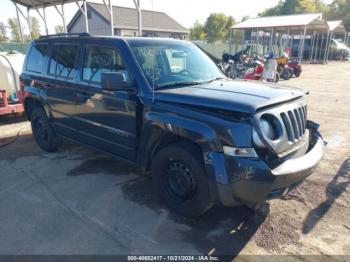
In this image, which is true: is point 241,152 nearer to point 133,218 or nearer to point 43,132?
point 133,218

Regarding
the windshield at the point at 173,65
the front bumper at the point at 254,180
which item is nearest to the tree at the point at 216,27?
the windshield at the point at 173,65

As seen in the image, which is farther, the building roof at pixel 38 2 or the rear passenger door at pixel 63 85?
the building roof at pixel 38 2

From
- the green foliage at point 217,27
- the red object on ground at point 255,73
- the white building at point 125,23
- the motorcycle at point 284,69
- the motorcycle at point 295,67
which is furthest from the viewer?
the green foliage at point 217,27

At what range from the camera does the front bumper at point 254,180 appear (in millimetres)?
2826

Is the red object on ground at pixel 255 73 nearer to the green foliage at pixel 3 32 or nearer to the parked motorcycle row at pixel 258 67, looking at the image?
the parked motorcycle row at pixel 258 67

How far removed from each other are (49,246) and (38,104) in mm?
3400

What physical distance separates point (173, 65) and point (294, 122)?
1718 millimetres

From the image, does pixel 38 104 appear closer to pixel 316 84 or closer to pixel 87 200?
pixel 87 200

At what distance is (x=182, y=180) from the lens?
349 centimetres

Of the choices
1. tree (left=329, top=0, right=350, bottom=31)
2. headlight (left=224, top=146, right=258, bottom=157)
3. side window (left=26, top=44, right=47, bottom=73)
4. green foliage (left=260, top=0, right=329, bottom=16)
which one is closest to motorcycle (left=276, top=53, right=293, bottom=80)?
side window (left=26, top=44, right=47, bottom=73)

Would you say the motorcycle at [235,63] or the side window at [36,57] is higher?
the side window at [36,57]

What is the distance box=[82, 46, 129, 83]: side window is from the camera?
13.2 feet

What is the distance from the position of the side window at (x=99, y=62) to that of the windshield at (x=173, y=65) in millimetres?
266

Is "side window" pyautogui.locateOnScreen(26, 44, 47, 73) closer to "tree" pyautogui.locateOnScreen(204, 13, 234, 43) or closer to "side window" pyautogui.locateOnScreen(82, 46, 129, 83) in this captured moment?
"side window" pyautogui.locateOnScreen(82, 46, 129, 83)
